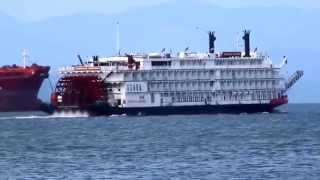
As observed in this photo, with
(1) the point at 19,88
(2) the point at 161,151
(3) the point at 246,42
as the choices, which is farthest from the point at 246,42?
(2) the point at 161,151

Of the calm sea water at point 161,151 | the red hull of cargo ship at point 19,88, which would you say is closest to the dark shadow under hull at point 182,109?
the calm sea water at point 161,151

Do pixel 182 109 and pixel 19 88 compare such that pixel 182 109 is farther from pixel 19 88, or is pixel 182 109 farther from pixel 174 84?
pixel 19 88

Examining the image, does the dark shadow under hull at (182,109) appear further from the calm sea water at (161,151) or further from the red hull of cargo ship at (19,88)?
the red hull of cargo ship at (19,88)

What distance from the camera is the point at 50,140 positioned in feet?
226

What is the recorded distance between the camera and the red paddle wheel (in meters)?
105

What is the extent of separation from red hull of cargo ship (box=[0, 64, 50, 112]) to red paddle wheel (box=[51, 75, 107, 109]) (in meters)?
15.6

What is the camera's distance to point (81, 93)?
346ft

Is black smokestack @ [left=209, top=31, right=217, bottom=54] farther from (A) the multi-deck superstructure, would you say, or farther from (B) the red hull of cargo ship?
(B) the red hull of cargo ship

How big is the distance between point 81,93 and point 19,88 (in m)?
19.5

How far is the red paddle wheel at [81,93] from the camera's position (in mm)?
105375

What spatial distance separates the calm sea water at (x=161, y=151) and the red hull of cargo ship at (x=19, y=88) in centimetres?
3202

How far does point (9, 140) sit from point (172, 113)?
128 feet

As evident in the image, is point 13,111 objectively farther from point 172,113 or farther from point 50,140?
point 50,140

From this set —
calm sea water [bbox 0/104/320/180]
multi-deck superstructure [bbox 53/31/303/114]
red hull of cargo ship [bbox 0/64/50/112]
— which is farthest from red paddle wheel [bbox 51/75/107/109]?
red hull of cargo ship [bbox 0/64/50/112]
